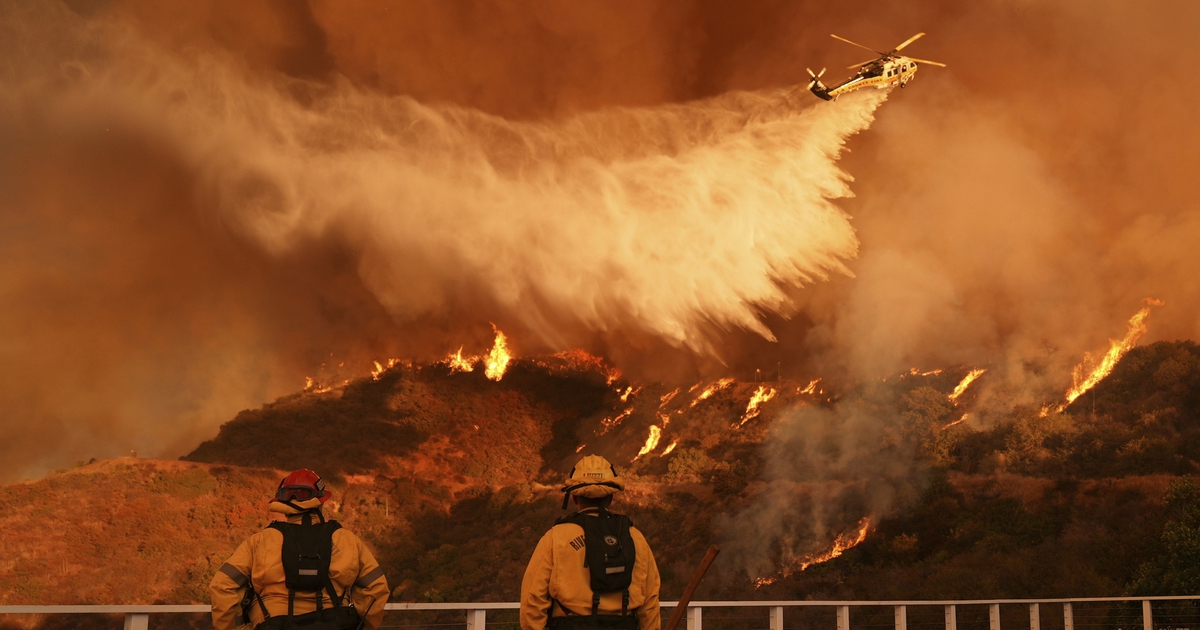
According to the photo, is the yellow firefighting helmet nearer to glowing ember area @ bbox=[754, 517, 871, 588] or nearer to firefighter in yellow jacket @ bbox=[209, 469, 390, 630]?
firefighter in yellow jacket @ bbox=[209, 469, 390, 630]

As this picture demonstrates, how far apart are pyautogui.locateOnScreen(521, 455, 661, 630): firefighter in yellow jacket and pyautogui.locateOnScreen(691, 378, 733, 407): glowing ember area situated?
4730 centimetres

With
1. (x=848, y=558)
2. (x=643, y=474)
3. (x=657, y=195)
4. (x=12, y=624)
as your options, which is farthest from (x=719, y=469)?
(x=12, y=624)

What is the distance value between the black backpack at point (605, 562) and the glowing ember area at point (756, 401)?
143 ft

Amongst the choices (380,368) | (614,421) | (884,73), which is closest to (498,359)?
(380,368)

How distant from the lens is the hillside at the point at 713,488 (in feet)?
99.6

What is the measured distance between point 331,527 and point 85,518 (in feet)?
143

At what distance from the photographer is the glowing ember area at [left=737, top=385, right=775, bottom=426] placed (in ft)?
157

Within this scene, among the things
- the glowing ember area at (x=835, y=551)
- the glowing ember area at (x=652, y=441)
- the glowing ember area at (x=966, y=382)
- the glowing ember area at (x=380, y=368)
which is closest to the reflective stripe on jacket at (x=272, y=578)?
the glowing ember area at (x=835, y=551)

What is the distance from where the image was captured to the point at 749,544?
35.2 metres

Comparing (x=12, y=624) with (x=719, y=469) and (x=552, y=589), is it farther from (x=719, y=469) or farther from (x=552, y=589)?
(x=552, y=589)

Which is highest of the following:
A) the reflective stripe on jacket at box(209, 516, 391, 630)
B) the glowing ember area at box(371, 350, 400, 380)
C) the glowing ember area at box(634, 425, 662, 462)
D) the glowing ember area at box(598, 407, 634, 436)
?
the glowing ember area at box(371, 350, 400, 380)

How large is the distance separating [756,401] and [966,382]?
1151 cm

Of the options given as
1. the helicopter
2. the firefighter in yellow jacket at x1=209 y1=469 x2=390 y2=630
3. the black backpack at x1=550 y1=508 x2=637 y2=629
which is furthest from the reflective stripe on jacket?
the helicopter

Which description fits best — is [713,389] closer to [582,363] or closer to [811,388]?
[811,388]
